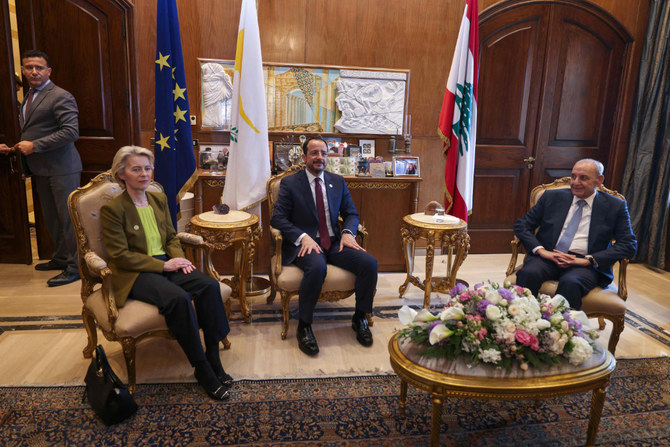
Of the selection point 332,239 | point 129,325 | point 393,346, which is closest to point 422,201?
point 332,239

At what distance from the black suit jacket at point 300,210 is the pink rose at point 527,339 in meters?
1.54

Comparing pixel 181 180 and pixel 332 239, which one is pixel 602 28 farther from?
pixel 181 180

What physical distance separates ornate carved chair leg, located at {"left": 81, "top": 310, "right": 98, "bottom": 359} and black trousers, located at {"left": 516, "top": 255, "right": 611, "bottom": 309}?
2.55m

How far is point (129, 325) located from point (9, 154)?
2.82m

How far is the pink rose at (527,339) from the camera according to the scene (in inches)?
74.6

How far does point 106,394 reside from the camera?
6.95ft

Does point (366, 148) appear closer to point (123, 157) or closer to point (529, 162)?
point (529, 162)

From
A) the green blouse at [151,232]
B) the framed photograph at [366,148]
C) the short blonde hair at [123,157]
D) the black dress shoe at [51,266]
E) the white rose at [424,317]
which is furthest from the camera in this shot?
the framed photograph at [366,148]

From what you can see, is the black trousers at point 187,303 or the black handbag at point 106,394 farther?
the black trousers at point 187,303

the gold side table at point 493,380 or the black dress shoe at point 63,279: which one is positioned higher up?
the gold side table at point 493,380

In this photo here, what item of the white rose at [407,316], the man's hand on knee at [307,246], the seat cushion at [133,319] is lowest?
the seat cushion at [133,319]

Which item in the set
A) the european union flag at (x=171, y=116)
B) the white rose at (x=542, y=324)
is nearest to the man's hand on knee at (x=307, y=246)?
the european union flag at (x=171, y=116)

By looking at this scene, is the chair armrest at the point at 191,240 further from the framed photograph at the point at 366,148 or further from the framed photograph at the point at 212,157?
the framed photograph at the point at 366,148

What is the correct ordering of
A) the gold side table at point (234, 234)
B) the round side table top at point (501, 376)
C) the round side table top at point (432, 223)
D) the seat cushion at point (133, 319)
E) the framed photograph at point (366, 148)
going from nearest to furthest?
1. the round side table top at point (501, 376)
2. the seat cushion at point (133, 319)
3. the gold side table at point (234, 234)
4. the round side table top at point (432, 223)
5. the framed photograph at point (366, 148)
